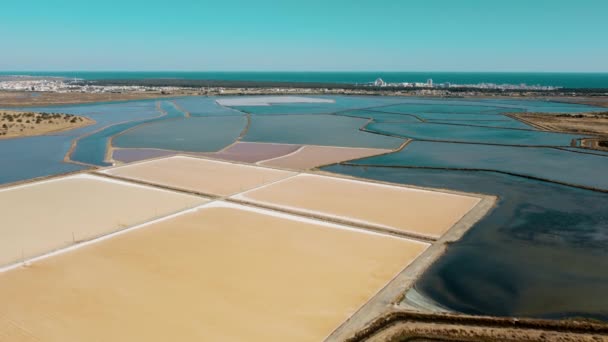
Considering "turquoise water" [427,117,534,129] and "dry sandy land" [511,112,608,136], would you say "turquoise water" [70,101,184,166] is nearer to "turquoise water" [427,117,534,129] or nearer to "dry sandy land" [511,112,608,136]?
"turquoise water" [427,117,534,129]

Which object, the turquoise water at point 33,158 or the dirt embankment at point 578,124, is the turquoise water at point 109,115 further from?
the dirt embankment at point 578,124

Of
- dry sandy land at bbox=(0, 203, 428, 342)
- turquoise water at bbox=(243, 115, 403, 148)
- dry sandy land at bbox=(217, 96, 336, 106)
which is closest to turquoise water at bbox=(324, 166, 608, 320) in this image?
dry sandy land at bbox=(0, 203, 428, 342)

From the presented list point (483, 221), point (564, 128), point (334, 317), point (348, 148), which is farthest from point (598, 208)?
point (564, 128)

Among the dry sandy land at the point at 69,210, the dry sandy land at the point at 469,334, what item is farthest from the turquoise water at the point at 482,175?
the dry sandy land at the point at 69,210

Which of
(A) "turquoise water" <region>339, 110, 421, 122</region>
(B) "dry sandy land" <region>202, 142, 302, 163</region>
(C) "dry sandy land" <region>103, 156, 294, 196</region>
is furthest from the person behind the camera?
(A) "turquoise water" <region>339, 110, 421, 122</region>

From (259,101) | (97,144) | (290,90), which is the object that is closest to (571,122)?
(97,144)

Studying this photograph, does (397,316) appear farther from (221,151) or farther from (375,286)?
(221,151)

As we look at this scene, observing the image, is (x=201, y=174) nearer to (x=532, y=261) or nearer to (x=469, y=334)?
(x=532, y=261)
